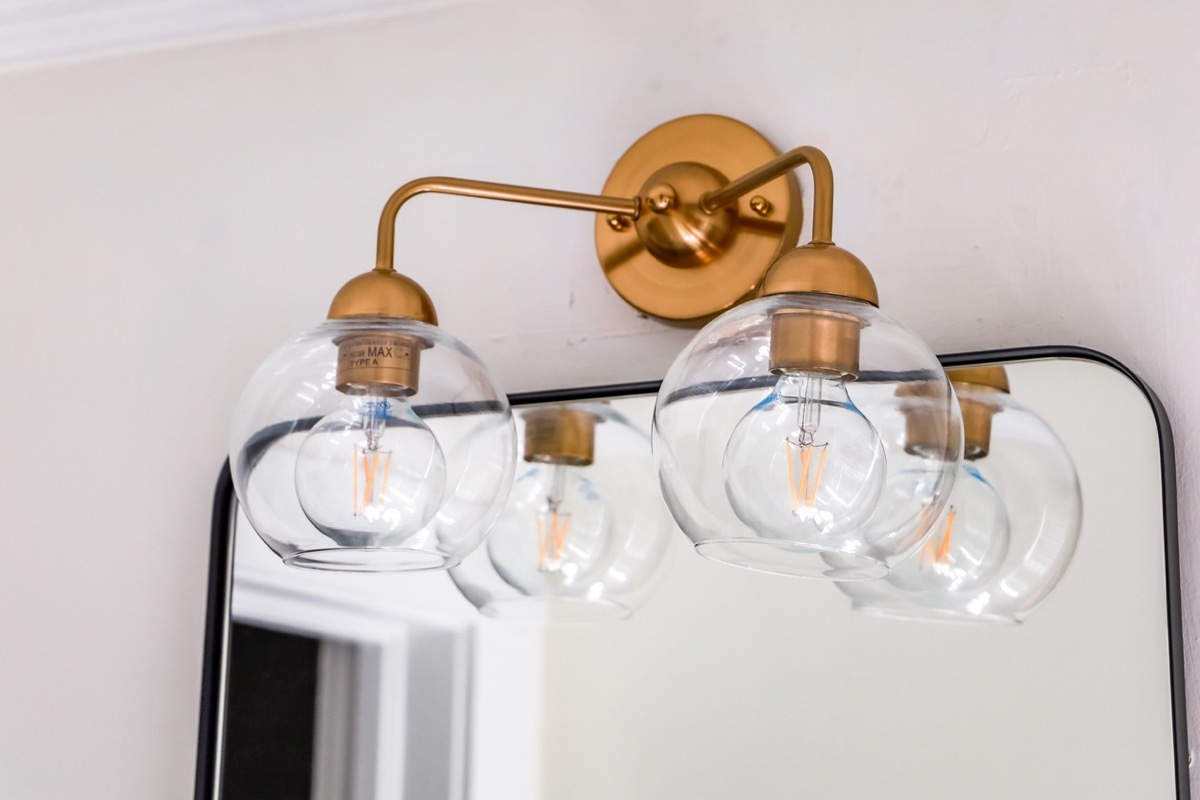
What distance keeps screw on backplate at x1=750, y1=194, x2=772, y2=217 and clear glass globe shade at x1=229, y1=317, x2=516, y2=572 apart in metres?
0.30

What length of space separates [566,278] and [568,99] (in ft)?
0.48

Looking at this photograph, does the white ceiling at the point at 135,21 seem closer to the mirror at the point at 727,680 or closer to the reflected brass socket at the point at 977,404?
the mirror at the point at 727,680

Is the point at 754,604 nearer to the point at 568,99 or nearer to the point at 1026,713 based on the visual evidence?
the point at 1026,713

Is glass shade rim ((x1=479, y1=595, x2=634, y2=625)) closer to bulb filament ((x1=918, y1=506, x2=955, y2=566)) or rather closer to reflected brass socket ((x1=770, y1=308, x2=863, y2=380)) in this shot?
bulb filament ((x1=918, y1=506, x2=955, y2=566))

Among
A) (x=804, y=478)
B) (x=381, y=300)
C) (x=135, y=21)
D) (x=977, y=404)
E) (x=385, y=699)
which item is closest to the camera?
(x=804, y=478)

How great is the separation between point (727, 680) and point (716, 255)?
29 cm

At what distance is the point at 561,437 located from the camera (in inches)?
33.8

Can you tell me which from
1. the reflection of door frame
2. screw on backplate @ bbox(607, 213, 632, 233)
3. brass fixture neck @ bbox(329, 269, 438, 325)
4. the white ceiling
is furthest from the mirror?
the white ceiling

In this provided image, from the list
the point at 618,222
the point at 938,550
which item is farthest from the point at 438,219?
the point at 938,550

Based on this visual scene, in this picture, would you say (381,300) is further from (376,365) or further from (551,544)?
(551,544)

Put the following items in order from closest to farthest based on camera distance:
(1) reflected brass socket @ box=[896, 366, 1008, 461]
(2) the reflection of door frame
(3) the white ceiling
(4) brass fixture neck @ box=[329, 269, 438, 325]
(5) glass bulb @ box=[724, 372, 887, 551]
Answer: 1. (5) glass bulb @ box=[724, 372, 887, 551]
2. (4) brass fixture neck @ box=[329, 269, 438, 325]
3. (1) reflected brass socket @ box=[896, 366, 1008, 461]
4. (2) the reflection of door frame
5. (3) the white ceiling

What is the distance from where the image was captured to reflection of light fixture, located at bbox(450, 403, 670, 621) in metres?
0.82

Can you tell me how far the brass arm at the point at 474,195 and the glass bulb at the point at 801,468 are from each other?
25 cm

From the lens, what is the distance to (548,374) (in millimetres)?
917
